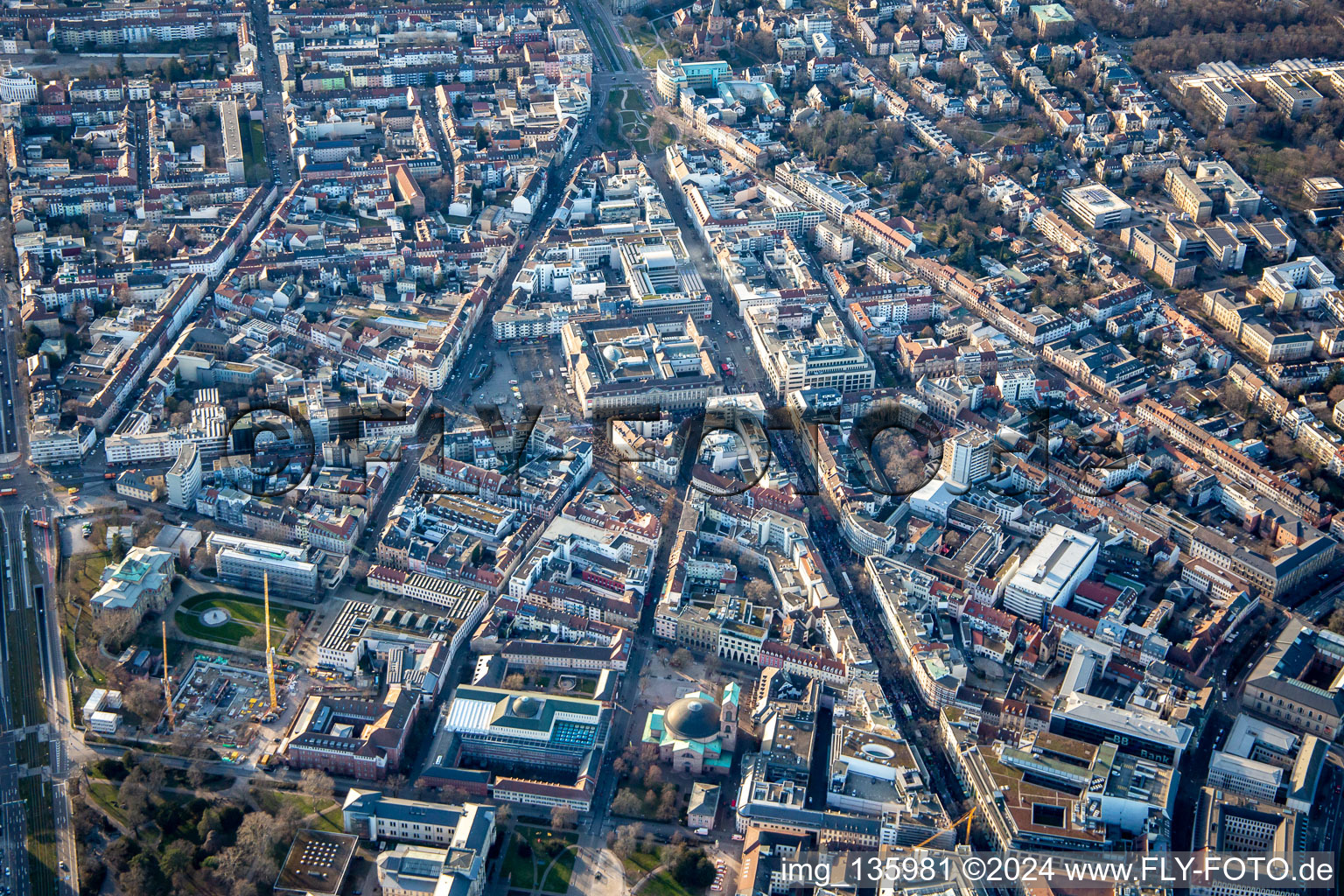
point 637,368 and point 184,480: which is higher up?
point 637,368

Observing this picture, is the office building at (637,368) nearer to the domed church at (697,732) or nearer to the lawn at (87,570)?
the domed church at (697,732)

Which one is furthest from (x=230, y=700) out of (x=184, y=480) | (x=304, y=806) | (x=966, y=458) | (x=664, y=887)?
(x=966, y=458)

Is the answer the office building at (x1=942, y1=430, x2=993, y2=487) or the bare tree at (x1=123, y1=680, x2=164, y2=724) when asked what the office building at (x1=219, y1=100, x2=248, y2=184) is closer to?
the bare tree at (x1=123, y1=680, x2=164, y2=724)

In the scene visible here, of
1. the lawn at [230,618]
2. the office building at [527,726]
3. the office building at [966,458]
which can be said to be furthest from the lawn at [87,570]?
the office building at [966,458]

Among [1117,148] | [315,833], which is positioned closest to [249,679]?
[315,833]

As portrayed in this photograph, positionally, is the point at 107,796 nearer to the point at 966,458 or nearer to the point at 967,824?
the point at 967,824
